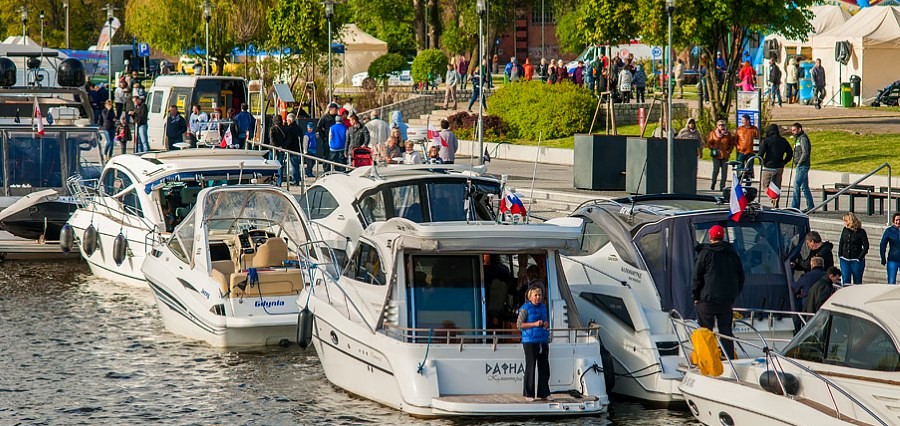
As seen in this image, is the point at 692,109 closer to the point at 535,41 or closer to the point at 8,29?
A: the point at 535,41

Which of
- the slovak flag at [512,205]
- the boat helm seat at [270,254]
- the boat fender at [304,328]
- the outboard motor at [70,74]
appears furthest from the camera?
the outboard motor at [70,74]

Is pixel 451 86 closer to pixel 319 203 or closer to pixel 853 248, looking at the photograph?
pixel 319 203

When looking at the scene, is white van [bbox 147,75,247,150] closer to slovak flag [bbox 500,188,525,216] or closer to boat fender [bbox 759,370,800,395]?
slovak flag [bbox 500,188,525,216]

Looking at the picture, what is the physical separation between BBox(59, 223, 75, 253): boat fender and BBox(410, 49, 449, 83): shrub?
107 feet

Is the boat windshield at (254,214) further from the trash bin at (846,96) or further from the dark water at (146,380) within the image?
the trash bin at (846,96)

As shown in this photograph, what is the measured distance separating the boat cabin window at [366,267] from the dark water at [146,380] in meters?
1.31

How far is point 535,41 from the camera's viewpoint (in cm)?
8988

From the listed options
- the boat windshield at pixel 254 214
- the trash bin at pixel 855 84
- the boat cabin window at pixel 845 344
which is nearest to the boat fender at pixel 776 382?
the boat cabin window at pixel 845 344

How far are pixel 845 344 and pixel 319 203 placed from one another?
403 inches

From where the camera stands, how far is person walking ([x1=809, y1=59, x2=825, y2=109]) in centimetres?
4259

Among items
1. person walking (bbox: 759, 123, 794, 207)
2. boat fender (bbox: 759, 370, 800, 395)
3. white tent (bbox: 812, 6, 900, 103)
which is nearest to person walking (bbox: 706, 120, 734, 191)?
person walking (bbox: 759, 123, 794, 207)

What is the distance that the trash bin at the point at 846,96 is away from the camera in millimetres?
43969

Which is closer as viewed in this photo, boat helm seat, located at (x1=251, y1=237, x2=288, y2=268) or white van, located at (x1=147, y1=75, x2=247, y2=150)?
boat helm seat, located at (x1=251, y1=237, x2=288, y2=268)

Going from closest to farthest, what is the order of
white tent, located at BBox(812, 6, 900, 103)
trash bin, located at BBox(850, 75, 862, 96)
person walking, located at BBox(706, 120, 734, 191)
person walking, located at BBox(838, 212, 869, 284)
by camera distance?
person walking, located at BBox(838, 212, 869, 284), person walking, located at BBox(706, 120, 734, 191), trash bin, located at BBox(850, 75, 862, 96), white tent, located at BBox(812, 6, 900, 103)
